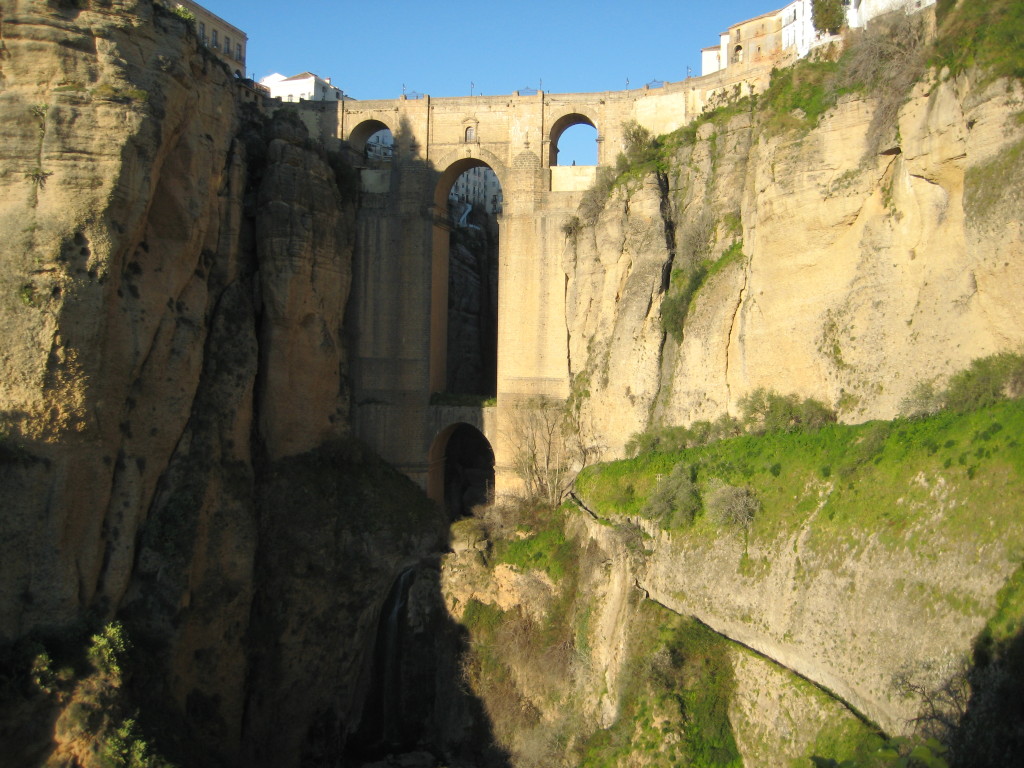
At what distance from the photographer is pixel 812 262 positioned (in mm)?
16734

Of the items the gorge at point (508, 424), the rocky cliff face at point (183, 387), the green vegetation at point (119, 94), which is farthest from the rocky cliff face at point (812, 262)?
the green vegetation at point (119, 94)

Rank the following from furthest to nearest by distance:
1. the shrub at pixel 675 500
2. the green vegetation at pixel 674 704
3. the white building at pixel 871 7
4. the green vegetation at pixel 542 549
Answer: the green vegetation at pixel 542 549 < the shrub at pixel 675 500 < the white building at pixel 871 7 < the green vegetation at pixel 674 704

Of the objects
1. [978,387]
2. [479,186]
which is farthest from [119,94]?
[479,186]

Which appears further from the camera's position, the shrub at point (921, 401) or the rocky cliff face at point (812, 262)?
the shrub at point (921, 401)

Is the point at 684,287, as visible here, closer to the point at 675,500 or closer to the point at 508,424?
the point at 675,500

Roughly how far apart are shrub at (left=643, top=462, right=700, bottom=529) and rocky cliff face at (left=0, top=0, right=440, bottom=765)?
7.95m

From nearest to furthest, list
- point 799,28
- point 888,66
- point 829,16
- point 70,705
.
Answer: point 70,705, point 888,66, point 829,16, point 799,28

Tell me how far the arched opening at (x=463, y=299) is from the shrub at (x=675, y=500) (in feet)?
31.8

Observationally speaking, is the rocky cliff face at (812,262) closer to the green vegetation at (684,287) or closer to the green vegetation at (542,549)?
the green vegetation at (684,287)

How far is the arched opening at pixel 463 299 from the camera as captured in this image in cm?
2616

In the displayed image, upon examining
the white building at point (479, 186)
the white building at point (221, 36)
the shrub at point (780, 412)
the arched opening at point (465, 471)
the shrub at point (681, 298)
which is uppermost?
the white building at point (221, 36)

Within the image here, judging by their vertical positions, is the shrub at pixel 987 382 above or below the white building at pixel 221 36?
below

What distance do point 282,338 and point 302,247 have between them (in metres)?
2.48

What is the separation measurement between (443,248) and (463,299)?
4.17m
